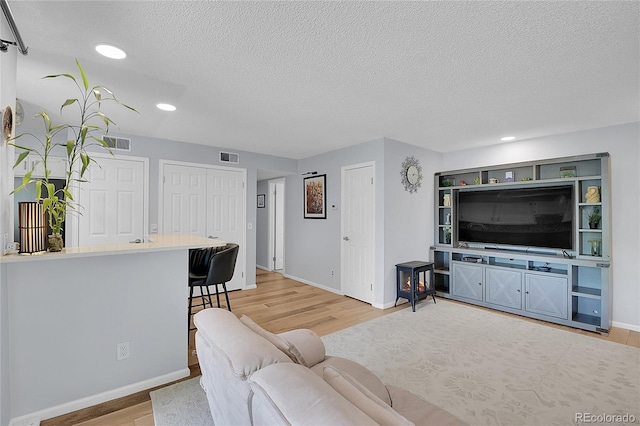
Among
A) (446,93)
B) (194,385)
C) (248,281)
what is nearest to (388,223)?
(446,93)

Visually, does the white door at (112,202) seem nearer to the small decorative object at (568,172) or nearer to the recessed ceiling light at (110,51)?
the recessed ceiling light at (110,51)

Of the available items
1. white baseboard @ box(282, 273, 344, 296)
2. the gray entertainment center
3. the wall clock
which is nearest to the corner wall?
white baseboard @ box(282, 273, 344, 296)

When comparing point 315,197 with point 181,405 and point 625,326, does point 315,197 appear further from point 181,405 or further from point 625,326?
point 625,326

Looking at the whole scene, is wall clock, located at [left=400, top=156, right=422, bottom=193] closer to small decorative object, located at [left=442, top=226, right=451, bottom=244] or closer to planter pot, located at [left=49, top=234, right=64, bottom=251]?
small decorative object, located at [left=442, top=226, right=451, bottom=244]

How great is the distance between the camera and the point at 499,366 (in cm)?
262

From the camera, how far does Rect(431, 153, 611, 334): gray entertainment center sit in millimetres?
3588

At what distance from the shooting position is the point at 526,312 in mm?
3900

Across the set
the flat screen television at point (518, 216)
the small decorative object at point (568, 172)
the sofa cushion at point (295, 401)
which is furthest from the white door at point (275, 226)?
the sofa cushion at point (295, 401)

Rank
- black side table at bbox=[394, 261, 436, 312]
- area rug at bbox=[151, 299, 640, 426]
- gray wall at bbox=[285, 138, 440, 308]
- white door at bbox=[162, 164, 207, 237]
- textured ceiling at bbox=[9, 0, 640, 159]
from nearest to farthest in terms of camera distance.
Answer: textured ceiling at bbox=[9, 0, 640, 159] → area rug at bbox=[151, 299, 640, 426] → black side table at bbox=[394, 261, 436, 312] → gray wall at bbox=[285, 138, 440, 308] → white door at bbox=[162, 164, 207, 237]

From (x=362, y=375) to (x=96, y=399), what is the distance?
1.91m

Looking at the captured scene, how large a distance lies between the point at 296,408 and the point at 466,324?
3534 mm

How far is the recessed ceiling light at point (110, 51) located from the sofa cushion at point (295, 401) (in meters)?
2.25

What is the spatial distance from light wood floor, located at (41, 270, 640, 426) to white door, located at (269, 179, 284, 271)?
113cm

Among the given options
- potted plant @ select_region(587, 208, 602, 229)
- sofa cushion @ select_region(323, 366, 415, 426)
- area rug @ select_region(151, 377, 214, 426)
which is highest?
potted plant @ select_region(587, 208, 602, 229)
